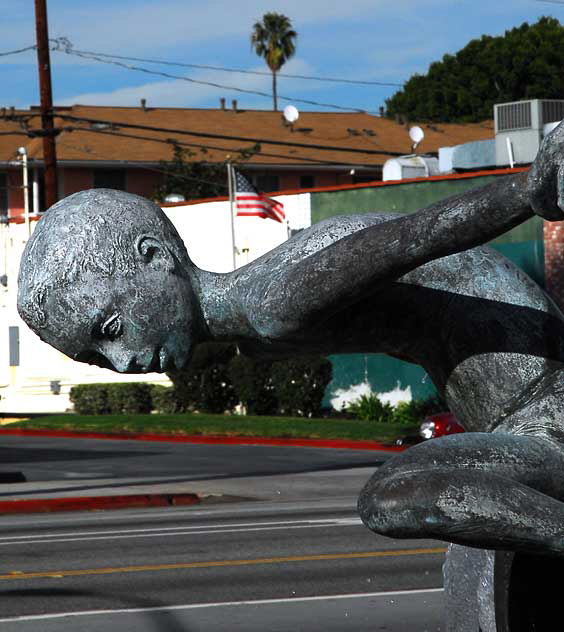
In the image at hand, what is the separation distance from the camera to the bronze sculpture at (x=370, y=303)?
3051mm

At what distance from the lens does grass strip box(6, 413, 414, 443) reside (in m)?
24.4

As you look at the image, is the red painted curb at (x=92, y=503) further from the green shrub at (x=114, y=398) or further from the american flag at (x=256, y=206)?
the green shrub at (x=114, y=398)

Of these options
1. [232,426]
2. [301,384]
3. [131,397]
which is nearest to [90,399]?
[131,397]

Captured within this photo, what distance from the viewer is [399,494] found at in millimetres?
2846

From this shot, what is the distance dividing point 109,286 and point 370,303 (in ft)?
2.13

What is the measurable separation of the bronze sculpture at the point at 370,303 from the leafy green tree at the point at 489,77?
218ft

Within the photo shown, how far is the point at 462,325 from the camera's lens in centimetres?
345

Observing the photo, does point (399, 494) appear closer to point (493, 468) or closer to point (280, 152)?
point (493, 468)

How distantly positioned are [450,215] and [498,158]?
88.2 feet

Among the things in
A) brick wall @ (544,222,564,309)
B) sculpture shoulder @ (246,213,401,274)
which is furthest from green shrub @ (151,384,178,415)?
sculpture shoulder @ (246,213,401,274)

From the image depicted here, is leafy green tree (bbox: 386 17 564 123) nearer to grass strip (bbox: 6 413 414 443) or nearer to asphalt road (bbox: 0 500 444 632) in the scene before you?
grass strip (bbox: 6 413 414 443)

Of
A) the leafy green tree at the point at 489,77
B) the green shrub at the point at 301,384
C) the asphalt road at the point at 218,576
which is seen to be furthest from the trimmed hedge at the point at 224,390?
the leafy green tree at the point at 489,77

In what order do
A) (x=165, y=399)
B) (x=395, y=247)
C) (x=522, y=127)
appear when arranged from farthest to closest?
(x=165, y=399), (x=522, y=127), (x=395, y=247)

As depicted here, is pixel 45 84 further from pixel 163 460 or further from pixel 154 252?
pixel 154 252
